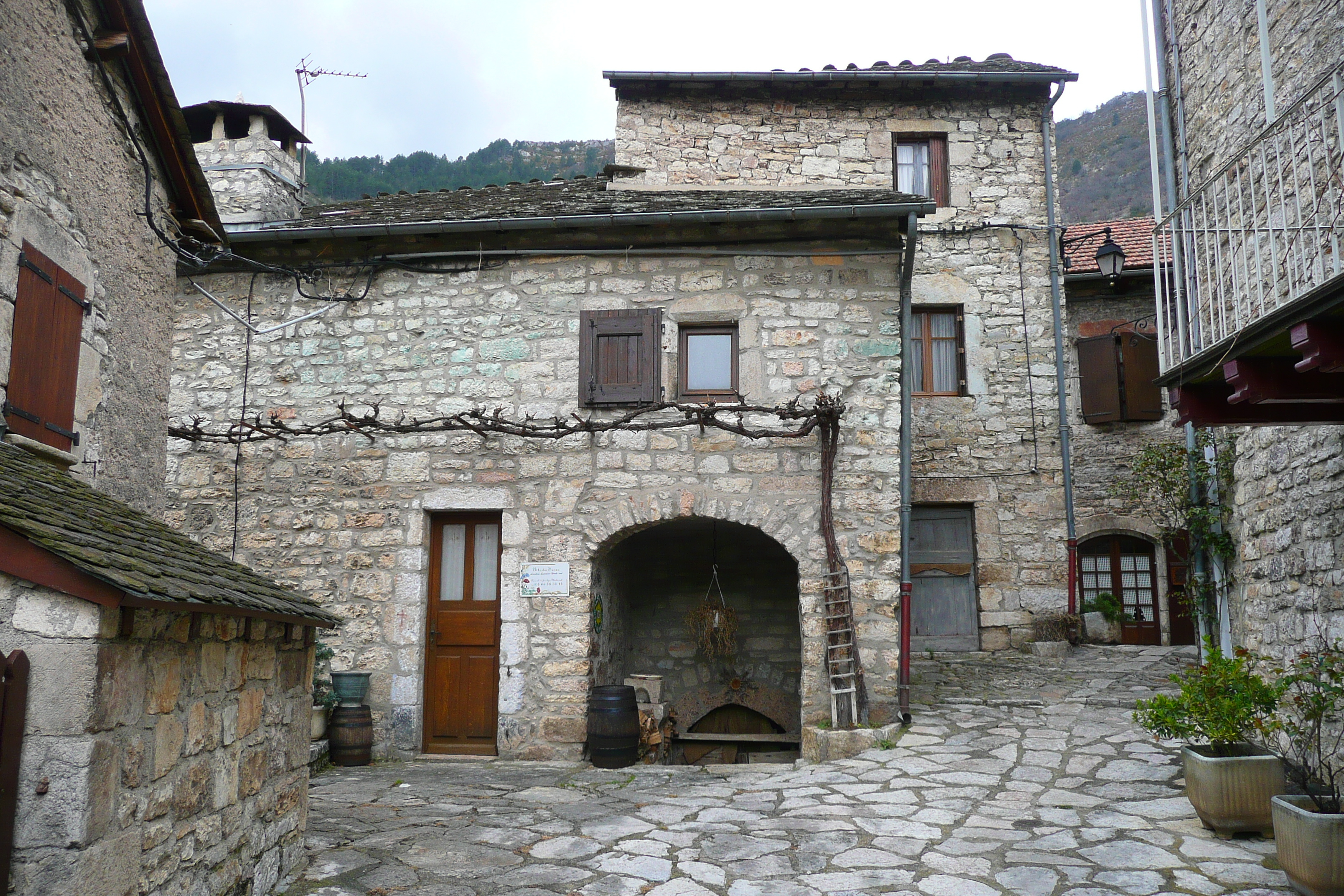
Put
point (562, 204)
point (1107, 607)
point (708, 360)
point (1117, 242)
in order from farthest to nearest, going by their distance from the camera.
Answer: point (1117, 242)
point (1107, 607)
point (562, 204)
point (708, 360)

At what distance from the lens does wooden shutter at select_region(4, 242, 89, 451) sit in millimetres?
3979

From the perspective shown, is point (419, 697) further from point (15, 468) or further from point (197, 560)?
point (15, 468)

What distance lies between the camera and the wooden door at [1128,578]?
12.4m

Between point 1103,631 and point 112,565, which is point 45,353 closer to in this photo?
point 112,565

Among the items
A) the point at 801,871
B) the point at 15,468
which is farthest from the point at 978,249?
the point at 15,468

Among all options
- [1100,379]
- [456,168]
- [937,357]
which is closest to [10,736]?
[937,357]

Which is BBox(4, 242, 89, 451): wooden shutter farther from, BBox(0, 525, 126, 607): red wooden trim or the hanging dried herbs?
the hanging dried herbs

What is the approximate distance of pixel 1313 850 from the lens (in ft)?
12.5

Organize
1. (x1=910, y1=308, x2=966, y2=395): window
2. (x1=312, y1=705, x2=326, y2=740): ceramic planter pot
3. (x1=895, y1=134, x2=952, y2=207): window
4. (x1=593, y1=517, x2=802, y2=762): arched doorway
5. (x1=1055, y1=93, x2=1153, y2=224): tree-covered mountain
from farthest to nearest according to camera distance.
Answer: (x1=1055, y1=93, x2=1153, y2=224): tree-covered mountain
(x1=895, y1=134, x2=952, y2=207): window
(x1=910, y1=308, x2=966, y2=395): window
(x1=593, y1=517, x2=802, y2=762): arched doorway
(x1=312, y1=705, x2=326, y2=740): ceramic planter pot

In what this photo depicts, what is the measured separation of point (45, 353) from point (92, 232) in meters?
0.74

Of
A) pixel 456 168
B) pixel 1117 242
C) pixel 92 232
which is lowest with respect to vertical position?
pixel 92 232

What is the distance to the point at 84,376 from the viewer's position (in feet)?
14.6

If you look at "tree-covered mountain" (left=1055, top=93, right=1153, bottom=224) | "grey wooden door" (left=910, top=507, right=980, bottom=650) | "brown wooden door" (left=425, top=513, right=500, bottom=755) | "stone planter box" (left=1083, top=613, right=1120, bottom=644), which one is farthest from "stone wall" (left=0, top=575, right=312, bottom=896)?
"tree-covered mountain" (left=1055, top=93, right=1153, bottom=224)

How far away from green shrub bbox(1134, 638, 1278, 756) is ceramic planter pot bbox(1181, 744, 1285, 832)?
0.14 metres
